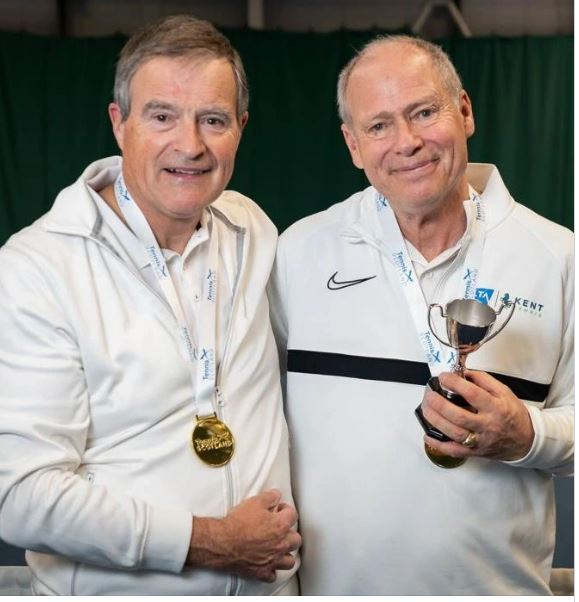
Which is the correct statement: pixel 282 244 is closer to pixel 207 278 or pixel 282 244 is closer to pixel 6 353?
pixel 207 278

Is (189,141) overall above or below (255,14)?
below

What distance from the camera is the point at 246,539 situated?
207 centimetres

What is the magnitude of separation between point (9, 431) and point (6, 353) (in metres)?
0.17

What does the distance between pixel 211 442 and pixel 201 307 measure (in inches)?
13.5

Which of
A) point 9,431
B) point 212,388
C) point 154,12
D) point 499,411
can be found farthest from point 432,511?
point 154,12

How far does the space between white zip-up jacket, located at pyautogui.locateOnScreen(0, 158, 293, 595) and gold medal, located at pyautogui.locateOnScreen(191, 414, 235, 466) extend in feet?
0.07

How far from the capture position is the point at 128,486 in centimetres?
209

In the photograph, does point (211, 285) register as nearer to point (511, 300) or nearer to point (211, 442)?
point (211, 442)

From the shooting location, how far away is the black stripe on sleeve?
2.35m

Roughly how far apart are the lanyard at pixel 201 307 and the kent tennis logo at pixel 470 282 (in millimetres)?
635

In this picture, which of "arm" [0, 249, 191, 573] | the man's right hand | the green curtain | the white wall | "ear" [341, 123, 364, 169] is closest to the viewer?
"arm" [0, 249, 191, 573]

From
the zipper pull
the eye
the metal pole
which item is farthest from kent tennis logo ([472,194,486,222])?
the metal pole

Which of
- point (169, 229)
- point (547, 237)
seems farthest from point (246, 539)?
point (547, 237)

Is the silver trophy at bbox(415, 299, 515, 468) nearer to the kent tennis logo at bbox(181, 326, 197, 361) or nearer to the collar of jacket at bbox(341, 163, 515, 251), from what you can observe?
the collar of jacket at bbox(341, 163, 515, 251)
